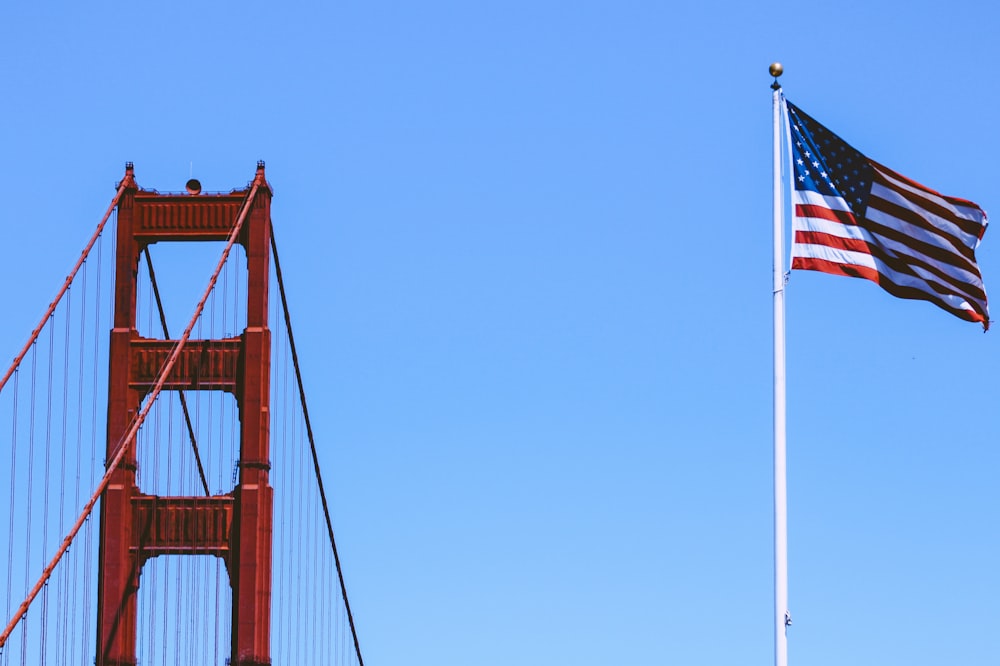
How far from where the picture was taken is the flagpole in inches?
1056

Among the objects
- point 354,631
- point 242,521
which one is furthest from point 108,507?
point 354,631

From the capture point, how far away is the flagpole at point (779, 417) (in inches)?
1056

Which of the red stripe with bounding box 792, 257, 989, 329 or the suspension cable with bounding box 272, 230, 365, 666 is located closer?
the red stripe with bounding box 792, 257, 989, 329

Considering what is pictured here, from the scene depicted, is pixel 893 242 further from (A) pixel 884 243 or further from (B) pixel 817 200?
(B) pixel 817 200

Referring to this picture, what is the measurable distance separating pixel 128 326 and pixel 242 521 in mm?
6251

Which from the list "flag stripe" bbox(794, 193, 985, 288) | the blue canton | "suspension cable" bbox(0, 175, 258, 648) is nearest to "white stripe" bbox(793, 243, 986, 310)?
"flag stripe" bbox(794, 193, 985, 288)

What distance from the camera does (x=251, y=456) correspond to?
54.1 metres

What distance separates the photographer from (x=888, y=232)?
28891 mm

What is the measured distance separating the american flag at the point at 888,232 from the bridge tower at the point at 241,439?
27470mm

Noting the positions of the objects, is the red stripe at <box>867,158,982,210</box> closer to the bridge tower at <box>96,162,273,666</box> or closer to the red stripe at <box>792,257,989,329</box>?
the red stripe at <box>792,257,989,329</box>

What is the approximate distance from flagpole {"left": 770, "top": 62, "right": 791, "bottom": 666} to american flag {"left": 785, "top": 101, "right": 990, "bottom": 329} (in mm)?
309

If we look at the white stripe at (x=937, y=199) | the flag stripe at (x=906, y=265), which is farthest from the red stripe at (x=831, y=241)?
the white stripe at (x=937, y=199)

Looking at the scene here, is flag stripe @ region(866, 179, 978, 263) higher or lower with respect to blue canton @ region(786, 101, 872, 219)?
lower

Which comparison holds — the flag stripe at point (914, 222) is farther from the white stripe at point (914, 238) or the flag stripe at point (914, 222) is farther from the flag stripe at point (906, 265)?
the flag stripe at point (906, 265)
